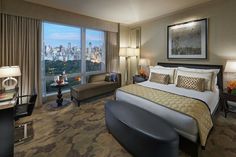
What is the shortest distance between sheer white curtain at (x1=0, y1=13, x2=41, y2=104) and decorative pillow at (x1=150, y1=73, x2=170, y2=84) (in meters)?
3.18

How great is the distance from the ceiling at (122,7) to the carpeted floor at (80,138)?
9.66 feet

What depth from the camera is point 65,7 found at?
419 centimetres

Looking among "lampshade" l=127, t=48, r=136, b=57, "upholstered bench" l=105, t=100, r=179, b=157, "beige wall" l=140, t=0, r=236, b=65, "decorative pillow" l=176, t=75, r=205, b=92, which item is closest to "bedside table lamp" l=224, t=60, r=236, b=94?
"beige wall" l=140, t=0, r=236, b=65

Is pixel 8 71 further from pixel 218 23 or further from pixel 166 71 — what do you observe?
pixel 218 23

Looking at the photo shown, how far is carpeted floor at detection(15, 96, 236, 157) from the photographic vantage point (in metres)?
2.14

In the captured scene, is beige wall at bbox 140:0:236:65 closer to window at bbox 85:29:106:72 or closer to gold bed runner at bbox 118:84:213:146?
gold bed runner at bbox 118:84:213:146

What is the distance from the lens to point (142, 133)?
70.3 inches

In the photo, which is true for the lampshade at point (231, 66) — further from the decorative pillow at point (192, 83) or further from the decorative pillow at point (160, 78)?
the decorative pillow at point (160, 78)

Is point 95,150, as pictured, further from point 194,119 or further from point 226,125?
point 226,125

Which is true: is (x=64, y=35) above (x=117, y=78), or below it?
above

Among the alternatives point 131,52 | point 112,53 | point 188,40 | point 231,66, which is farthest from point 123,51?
point 231,66

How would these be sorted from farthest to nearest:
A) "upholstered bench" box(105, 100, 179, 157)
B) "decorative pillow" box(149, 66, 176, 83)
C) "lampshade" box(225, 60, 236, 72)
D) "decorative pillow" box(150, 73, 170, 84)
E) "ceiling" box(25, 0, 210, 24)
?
"decorative pillow" box(149, 66, 176, 83)
"decorative pillow" box(150, 73, 170, 84)
"ceiling" box(25, 0, 210, 24)
"lampshade" box(225, 60, 236, 72)
"upholstered bench" box(105, 100, 179, 157)

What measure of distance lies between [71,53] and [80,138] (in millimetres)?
3384

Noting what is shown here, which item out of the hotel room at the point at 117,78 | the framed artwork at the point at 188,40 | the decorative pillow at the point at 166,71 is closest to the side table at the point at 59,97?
the hotel room at the point at 117,78
